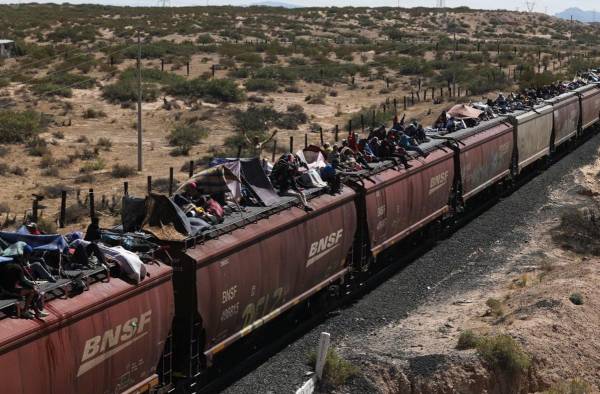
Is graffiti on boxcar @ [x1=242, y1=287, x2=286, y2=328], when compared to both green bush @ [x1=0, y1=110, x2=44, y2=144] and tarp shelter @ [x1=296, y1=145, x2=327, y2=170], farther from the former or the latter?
green bush @ [x1=0, y1=110, x2=44, y2=144]

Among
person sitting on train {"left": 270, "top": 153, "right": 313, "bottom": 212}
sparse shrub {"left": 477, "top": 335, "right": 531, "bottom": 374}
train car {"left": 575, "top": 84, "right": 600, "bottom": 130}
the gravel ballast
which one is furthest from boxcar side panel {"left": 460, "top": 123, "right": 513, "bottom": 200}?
train car {"left": 575, "top": 84, "right": 600, "bottom": 130}

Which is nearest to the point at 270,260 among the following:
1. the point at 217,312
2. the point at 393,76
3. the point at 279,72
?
the point at 217,312

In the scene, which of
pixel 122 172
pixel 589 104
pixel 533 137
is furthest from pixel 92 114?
pixel 589 104

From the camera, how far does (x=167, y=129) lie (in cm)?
4172

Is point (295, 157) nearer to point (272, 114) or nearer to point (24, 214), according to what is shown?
point (24, 214)

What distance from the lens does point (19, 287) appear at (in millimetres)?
9352

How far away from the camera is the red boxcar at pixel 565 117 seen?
119ft

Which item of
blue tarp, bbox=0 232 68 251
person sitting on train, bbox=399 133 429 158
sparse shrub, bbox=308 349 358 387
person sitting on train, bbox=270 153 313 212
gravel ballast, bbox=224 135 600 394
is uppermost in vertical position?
blue tarp, bbox=0 232 68 251

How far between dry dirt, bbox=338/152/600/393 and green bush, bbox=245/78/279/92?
3521 centimetres

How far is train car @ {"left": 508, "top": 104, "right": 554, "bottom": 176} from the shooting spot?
99.3 ft

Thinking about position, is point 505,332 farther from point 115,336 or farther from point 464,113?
point 464,113

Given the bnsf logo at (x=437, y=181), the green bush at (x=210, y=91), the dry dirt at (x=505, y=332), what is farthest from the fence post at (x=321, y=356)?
the green bush at (x=210, y=91)

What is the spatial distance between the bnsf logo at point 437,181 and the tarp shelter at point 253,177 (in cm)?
779

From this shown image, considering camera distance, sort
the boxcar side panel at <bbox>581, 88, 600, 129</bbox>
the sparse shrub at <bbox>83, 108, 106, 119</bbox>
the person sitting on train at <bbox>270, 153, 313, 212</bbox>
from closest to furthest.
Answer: the person sitting on train at <bbox>270, 153, 313, 212</bbox>, the boxcar side panel at <bbox>581, 88, 600, 129</bbox>, the sparse shrub at <bbox>83, 108, 106, 119</bbox>
